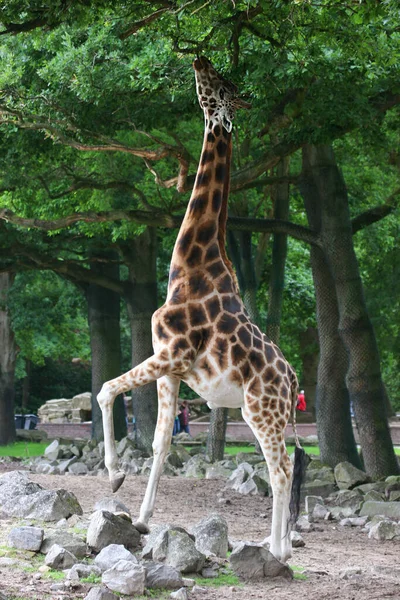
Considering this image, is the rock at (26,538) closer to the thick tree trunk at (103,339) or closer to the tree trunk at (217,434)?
the tree trunk at (217,434)

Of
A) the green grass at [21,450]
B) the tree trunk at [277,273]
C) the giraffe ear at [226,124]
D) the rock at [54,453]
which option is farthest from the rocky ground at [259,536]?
the green grass at [21,450]

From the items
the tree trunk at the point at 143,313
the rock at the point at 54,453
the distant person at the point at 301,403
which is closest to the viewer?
the tree trunk at the point at 143,313

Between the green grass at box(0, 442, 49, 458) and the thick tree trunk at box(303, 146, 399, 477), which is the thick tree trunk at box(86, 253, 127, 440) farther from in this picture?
the thick tree trunk at box(303, 146, 399, 477)

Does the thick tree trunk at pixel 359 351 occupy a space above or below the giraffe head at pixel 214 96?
below

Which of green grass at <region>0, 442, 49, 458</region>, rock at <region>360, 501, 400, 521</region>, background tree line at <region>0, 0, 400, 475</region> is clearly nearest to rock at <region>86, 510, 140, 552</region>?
background tree line at <region>0, 0, 400, 475</region>

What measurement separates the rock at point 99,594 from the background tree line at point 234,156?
16.9ft

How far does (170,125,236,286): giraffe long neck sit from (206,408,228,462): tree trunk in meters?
10.8

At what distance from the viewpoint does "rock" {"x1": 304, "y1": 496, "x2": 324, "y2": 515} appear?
13109 millimetres

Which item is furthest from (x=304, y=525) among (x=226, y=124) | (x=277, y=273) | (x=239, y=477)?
(x=277, y=273)

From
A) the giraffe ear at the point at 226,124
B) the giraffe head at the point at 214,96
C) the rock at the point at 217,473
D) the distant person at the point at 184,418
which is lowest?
the rock at the point at 217,473

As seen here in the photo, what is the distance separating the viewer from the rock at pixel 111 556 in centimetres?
765

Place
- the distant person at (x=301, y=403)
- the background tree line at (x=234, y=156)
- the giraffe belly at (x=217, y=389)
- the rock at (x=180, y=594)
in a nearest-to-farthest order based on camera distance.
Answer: the rock at (x=180, y=594)
the giraffe belly at (x=217, y=389)
the background tree line at (x=234, y=156)
the distant person at (x=301, y=403)

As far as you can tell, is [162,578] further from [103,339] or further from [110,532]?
[103,339]

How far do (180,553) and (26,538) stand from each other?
1352mm
